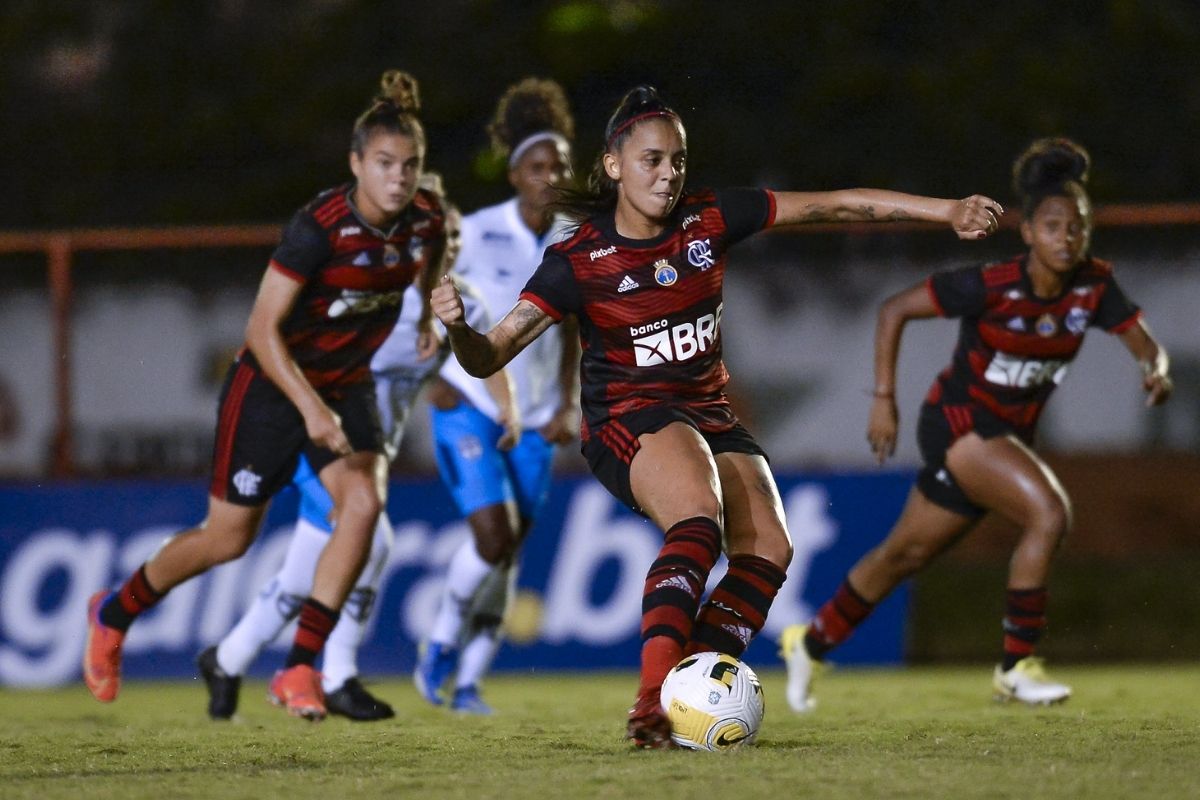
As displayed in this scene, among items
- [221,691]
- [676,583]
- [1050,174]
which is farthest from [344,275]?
[1050,174]

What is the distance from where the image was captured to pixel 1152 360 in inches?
266

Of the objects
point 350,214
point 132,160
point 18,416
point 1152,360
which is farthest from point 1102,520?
point 132,160

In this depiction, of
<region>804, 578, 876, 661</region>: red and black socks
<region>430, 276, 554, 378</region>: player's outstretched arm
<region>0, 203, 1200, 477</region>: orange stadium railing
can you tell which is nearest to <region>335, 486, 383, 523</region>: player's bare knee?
<region>430, 276, 554, 378</region>: player's outstretched arm

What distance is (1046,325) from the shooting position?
675 centimetres

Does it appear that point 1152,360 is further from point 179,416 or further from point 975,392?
point 179,416

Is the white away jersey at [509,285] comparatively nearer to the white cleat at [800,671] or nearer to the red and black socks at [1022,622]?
the white cleat at [800,671]

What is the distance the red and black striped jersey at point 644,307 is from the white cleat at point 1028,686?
200 cm

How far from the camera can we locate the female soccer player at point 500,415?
7.18 metres

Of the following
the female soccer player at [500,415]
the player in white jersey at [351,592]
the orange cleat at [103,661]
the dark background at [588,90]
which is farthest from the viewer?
the dark background at [588,90]

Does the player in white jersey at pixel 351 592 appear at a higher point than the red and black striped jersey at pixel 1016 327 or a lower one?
lower

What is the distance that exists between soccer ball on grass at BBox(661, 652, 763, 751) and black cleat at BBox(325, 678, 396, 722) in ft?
6.49

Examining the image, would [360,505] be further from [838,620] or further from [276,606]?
[838,620]

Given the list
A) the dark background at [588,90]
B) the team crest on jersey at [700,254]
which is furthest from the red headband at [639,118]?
A: the dark background at [588,90]

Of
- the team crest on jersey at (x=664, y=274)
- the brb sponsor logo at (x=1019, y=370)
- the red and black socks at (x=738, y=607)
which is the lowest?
the red and black socks at (x=738, y=607)
